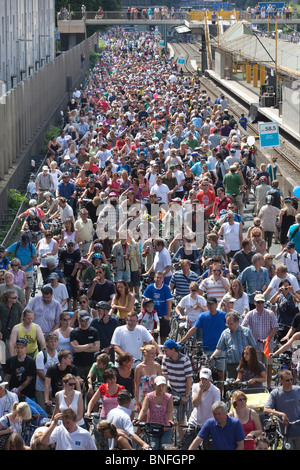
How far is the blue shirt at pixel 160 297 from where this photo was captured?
14.9m

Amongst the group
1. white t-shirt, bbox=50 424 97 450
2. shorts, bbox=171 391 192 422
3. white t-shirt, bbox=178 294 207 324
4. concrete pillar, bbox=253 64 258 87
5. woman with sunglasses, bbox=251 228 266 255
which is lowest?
shorts, bbox=171 391 192 422

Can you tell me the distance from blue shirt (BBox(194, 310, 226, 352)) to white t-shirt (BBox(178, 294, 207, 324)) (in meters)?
0.91

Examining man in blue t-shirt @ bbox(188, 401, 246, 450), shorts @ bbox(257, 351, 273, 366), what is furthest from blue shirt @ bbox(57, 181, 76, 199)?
man in blue t-shirt @ bbox(188, 401, 246, 450)

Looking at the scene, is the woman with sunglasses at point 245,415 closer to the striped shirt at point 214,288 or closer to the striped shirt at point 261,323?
the striped shirt at point 261,323

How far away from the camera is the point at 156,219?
2055cm

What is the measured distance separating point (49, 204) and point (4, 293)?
23.9ft

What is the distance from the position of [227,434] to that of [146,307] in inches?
157

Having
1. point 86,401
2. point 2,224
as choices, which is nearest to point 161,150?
point 2,224

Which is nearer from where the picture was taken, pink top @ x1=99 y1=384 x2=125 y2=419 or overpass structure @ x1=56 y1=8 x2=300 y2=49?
pink top @ x1=99 y1=384 x2=125 y2=419

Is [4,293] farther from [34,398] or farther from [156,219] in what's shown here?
[156,219]

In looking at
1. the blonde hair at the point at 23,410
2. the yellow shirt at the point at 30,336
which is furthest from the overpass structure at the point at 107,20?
the blonde hair at the point at 23,410

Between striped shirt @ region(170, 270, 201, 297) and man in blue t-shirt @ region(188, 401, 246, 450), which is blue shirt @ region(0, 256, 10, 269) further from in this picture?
man in blue t-shirt @ region(188, 401, 246, 450)

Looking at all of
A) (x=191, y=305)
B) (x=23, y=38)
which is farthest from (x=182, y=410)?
(x=23, y=38)

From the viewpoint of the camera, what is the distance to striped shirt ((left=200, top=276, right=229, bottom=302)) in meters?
15.2
